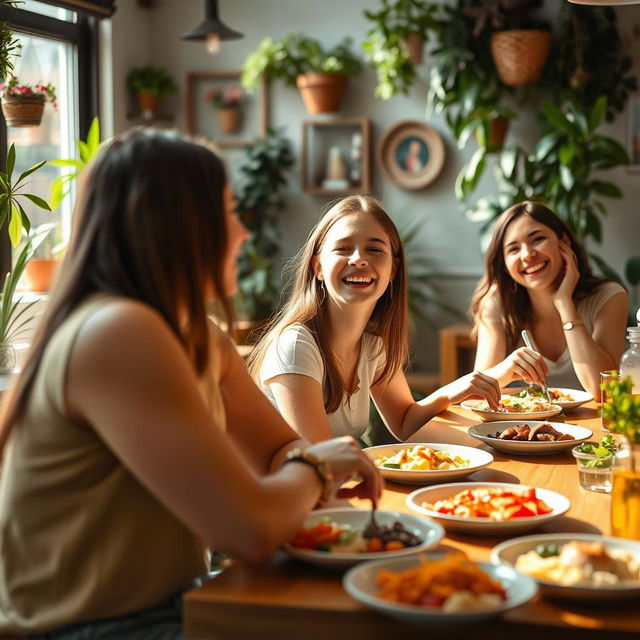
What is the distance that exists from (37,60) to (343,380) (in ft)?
10.4

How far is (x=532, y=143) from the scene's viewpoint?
5328mm

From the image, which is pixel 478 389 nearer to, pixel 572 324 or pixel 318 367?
pixel 318 367

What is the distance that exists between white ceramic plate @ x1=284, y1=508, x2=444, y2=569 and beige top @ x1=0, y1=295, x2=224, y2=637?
0.20 metres

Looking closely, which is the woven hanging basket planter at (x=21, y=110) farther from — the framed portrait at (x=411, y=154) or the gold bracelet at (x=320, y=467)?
the gold bracelet at (x=320, y=467)

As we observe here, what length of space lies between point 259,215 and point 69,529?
4.48 m

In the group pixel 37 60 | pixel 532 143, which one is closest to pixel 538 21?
pixel 532 143

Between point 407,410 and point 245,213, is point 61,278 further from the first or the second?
point 245,213

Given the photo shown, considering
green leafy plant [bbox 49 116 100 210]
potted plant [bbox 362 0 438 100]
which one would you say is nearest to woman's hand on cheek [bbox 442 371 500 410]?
green leafy plant [bbox 49 116 100 210]

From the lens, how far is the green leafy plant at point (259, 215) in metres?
5.49

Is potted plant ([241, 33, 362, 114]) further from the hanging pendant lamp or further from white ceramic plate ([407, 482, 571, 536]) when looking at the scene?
white ceramic plate ([407, 482, 571, 536])

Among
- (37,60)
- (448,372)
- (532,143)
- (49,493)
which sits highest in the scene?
(37,60)

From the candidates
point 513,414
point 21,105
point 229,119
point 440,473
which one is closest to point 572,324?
point 513,414

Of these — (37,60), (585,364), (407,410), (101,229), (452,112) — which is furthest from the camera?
(452,112)

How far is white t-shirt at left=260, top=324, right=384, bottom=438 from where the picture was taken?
2141mm
